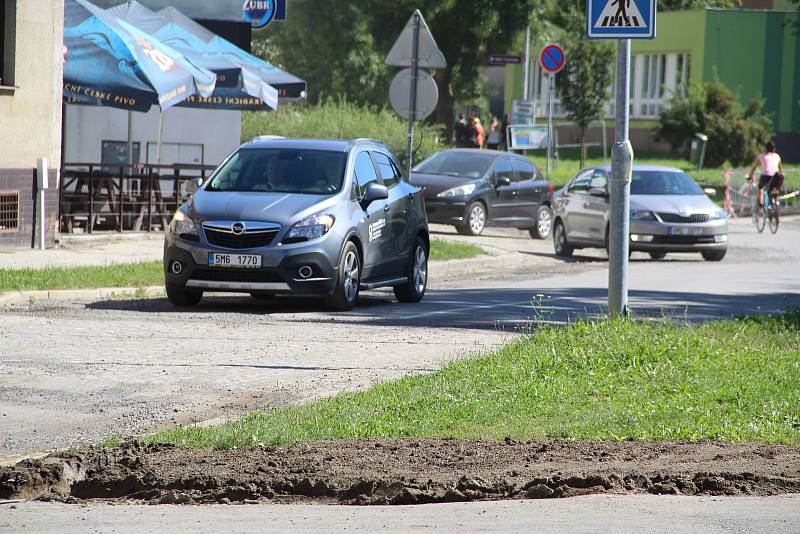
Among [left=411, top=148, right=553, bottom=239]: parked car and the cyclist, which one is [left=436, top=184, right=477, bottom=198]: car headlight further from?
the cyclist

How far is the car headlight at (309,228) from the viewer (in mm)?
14000

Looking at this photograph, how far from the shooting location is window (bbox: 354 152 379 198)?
596 inches

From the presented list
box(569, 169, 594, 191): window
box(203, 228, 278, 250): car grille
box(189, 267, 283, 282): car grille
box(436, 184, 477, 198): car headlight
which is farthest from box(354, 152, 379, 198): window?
box(436, 184, 477, 198): car headlight

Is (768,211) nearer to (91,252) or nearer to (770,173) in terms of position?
(770,173)

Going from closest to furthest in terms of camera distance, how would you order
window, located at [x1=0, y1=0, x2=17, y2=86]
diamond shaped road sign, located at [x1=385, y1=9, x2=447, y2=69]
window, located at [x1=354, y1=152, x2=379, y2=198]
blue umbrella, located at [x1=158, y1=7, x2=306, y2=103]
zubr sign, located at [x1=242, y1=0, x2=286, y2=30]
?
1. window, located at [x1=354, y1=152, x2=379, y2=198]
2. window, located at [x1=0, y1=0, x2=17, y2=86]
3. diamond shaped road sign, located at [x1=385, y1=9, x2=447, y2=69]
4. blue umbrella, located at [x1=158, y1=7, x2=306, y2=103]
5. zubr sign, located at [x1=242, y1=0, x2=286, y2=30]

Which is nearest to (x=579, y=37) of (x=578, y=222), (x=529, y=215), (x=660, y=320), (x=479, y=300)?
(x=529, y=215)

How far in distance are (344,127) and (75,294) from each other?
22.0 meters

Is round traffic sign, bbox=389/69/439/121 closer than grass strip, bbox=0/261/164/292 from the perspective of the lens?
No

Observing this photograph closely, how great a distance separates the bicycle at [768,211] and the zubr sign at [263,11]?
437 inches

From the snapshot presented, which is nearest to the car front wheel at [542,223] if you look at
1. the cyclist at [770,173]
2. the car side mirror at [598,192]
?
the car side mirror at [598,192]

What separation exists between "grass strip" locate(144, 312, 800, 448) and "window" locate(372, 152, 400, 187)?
487cm

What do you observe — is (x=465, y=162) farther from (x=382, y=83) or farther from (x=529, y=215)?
(x=382, y=83)

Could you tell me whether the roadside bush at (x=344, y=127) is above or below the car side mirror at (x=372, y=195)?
above

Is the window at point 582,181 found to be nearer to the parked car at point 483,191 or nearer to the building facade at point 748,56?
the parked car at point 483,191
